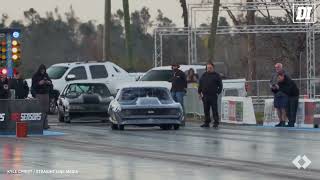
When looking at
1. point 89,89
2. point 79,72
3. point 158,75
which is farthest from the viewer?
point 79,72

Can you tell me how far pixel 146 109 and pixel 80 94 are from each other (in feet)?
18.7

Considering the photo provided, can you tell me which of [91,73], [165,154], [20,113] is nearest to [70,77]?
[91,73]

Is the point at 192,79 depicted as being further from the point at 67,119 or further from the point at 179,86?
the point at 67,119

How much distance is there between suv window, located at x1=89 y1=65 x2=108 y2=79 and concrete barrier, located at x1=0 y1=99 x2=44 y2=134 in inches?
600

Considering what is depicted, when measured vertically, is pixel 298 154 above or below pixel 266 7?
below

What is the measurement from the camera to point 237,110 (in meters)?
33.6

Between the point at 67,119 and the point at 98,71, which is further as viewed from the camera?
the point at 98,71

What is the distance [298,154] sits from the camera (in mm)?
19891

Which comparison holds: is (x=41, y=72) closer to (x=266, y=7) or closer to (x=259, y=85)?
(x=259, y=85)

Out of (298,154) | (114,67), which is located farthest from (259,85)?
(298,154)

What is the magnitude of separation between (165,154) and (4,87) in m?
10.4

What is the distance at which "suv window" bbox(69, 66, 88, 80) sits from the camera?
41.3 metres

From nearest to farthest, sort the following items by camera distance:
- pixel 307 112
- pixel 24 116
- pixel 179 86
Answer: pixel 24 116
pixel 307 112
pixel 179 86

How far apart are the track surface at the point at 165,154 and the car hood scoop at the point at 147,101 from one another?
777 mm
